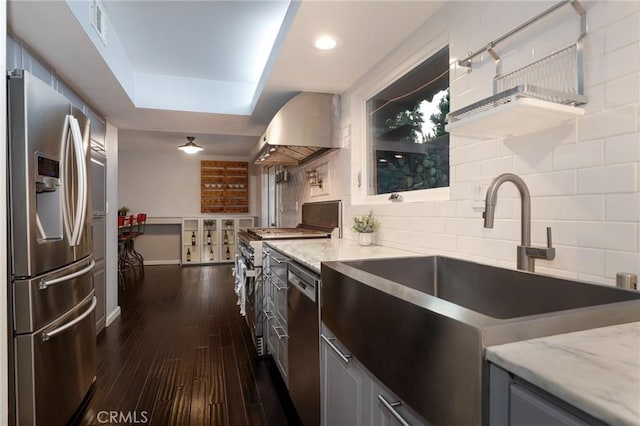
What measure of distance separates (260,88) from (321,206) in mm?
1180

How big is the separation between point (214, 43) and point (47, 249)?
186 cm

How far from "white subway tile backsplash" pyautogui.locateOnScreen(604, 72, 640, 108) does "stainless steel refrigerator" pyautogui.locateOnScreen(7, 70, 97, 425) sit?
215 cm

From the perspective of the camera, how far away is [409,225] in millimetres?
2025

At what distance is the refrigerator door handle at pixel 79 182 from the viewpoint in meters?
1.82

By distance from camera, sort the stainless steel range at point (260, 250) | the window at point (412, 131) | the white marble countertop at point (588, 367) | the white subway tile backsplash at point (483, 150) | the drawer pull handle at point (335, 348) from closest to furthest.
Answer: the white marble countertop at point (588, 367), the drawer pull handle at point (335, 348), the white subway tile backsplash at point (483, 150), the window at point (412, 131), the stainless steel range at point (260, 250)

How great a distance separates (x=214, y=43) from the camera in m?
2.65

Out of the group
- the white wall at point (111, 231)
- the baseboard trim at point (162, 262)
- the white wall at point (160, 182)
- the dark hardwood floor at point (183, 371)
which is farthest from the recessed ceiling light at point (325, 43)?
the baseboard trim at point (162, 262)

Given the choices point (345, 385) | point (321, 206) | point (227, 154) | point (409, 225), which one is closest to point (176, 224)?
point (227, 154)

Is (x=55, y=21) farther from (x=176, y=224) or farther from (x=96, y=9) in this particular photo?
(x=176, y=224)

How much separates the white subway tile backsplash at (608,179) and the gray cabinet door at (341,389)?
35.0 inches

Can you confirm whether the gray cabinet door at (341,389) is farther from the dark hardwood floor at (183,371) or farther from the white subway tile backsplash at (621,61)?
the white subway tile backsplash at (621,61)

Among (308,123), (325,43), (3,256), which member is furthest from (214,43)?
(3,256)

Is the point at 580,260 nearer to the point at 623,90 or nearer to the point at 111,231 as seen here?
the point at 623,90

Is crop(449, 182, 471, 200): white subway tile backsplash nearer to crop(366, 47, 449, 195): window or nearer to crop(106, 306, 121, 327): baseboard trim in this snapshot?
crop(366, 47, 449, 195): window
